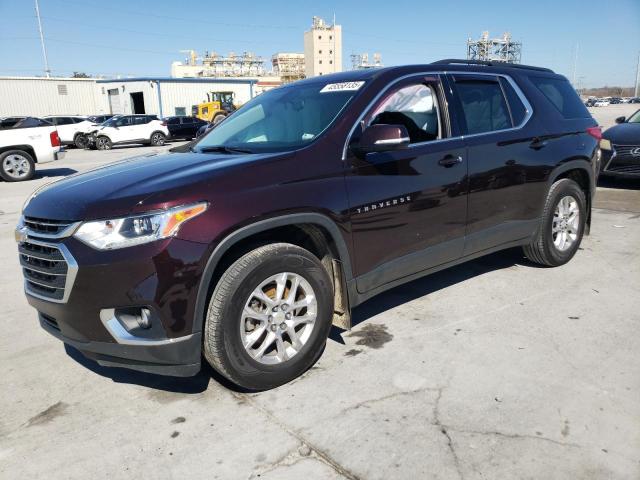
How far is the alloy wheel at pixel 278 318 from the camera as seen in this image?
2807 mm

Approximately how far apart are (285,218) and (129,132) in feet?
78.2

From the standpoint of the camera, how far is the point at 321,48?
128250 mm

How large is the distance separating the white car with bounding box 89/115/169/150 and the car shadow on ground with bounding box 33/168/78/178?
7588 millimetres

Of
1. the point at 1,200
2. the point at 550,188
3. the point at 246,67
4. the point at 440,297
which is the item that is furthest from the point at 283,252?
the point at 246,67

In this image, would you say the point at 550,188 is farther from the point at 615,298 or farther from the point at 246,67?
the point at 246,67

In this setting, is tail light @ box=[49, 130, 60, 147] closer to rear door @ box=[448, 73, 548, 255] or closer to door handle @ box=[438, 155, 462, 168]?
rear door @ box=[448, 73, 548, 255]

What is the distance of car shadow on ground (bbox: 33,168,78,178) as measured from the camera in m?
14.9

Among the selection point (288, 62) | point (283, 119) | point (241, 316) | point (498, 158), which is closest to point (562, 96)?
point (498, 158)

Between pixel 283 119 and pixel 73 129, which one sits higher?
pixel 73 129

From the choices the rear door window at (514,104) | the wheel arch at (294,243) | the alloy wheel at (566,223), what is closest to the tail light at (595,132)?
the alloy wheel at (566,223)

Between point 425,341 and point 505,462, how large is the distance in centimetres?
125

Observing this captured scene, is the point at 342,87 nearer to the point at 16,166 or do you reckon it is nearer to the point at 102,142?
the point at 16,166

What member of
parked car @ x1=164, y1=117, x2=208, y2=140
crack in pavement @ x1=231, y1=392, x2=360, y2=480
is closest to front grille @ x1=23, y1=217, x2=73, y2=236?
crack in pavement @ x1=231, y1=392, x2=360, y2=480

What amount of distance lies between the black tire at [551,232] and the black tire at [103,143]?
23072 millimetres
